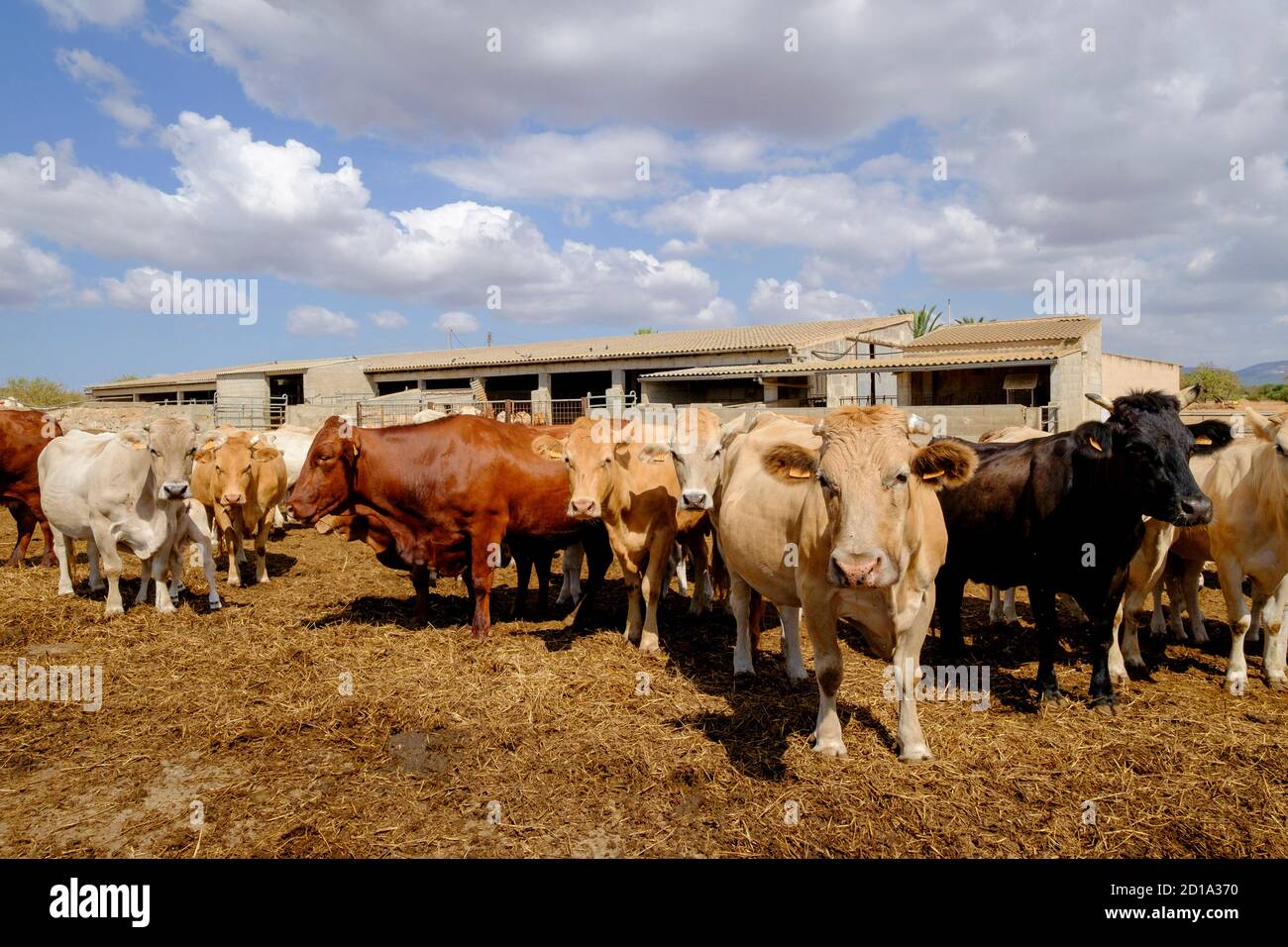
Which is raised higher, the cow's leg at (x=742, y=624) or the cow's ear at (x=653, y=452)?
the cow's ear at (x=653, y=452)

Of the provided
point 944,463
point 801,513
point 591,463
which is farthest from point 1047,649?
point 591,463

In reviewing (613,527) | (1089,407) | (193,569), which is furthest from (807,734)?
(1089,407)

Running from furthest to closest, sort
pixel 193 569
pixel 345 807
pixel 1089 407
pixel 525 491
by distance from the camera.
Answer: pixel 1089 407 → pixel 193 569 → pixel 525 491 → pixel 345 807

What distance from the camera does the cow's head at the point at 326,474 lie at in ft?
23.8

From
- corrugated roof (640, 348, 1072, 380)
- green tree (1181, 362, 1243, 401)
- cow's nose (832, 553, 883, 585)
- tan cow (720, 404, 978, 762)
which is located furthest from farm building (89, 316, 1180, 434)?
cow's nose (832, 553, 883, 585)

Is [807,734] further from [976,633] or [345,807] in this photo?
[976,633]

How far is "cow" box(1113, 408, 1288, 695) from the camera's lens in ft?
18.5

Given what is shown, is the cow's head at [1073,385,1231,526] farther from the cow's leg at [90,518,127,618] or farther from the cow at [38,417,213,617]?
the cow's leg at [90,518,127,618]

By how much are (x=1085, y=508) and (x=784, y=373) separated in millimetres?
21404

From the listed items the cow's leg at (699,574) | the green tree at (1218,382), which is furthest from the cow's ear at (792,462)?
the green tree at (1218,382)

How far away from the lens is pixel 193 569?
33.4ft

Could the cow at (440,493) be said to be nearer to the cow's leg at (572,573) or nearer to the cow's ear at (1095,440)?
the cow's leg at (572,573)

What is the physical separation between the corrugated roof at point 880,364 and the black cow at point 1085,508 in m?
18.8
